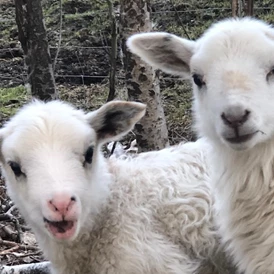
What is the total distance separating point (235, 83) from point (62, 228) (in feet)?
4.82

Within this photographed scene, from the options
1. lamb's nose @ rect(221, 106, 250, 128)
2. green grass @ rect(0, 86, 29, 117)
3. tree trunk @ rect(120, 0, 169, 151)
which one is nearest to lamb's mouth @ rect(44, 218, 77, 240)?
lamb's nose @ rect(221, 106, 250, 128)

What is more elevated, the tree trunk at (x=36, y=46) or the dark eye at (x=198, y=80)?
the dark eye at (x=198, y=80)

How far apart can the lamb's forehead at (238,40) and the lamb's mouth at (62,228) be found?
1.46m

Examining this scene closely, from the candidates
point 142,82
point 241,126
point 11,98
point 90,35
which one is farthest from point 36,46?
point 90,35

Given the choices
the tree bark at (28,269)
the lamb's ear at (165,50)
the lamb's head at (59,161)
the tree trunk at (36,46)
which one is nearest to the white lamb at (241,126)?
the lamb's ear at (165,50)

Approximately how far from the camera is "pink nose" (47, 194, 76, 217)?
4.43 metres

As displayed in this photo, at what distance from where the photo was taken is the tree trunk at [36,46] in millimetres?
7371

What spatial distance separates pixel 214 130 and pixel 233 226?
700 millimetres

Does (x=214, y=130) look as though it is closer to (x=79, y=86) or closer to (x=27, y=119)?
(x=27, y=119)

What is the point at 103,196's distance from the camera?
17.3 feet

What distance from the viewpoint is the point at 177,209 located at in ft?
17.8

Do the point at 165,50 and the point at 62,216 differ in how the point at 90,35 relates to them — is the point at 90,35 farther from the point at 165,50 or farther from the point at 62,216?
the point at 62,216

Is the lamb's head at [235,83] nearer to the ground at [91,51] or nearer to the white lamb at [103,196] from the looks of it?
the white lamb at [103,196]

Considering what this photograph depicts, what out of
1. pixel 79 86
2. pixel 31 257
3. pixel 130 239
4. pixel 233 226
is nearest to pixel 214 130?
pixel 233 226
